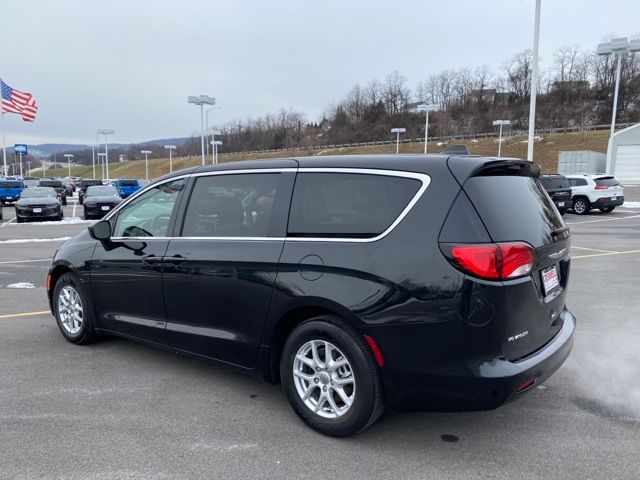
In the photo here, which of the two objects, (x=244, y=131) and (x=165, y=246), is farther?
(x=244, y=131)

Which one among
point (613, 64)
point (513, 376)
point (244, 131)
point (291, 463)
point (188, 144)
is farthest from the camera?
point (188, 144)

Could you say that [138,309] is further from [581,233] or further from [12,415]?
[581,233]

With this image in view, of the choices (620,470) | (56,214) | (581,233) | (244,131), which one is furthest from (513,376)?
(244,131)

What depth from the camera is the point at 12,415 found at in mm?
3676

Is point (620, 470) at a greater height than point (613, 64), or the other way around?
point (613, 64)

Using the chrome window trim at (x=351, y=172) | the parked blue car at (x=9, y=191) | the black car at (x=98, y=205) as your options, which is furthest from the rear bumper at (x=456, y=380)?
the parked blue car at (x=9, y=191)

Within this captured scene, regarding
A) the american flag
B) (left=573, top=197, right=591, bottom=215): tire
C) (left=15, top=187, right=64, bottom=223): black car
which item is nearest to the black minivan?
(left=15, top=187, right=64, bottom=223): black car

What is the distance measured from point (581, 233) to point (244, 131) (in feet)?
411

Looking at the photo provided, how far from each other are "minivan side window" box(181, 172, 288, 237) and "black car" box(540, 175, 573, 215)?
725 inches

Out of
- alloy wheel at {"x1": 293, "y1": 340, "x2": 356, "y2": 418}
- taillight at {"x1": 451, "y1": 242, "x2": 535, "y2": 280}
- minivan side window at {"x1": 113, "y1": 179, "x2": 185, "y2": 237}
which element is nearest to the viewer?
taillight at {"x1": 451, "y1": 242, "x2": 535, "y2": 280}

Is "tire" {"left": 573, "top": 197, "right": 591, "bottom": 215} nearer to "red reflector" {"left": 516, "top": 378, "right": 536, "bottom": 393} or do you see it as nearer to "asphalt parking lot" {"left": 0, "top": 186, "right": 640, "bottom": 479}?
"asphalt parking lot" {"left": 0, "top": 186, "right": 640, "bottom": 479}

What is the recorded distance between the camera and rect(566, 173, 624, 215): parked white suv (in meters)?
21.7

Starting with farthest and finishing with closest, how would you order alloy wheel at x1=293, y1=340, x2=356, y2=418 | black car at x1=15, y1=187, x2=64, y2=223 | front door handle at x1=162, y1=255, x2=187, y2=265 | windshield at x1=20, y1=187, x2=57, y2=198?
windshield at x1=20, y1=187, x2=57, y2=198, black car at x1=15, y1=187, x2=64, y2=223, front door handle at x1=162, y1=255, x2=187, y2=265, alloy wheel at x1=293, y1=340, x2=356, y2=418

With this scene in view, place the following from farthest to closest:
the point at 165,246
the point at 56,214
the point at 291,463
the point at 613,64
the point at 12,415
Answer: the point at 613,64 → the point at 56,214 → the point at 165,246 → the point at 12,415 → the point at 291,463
